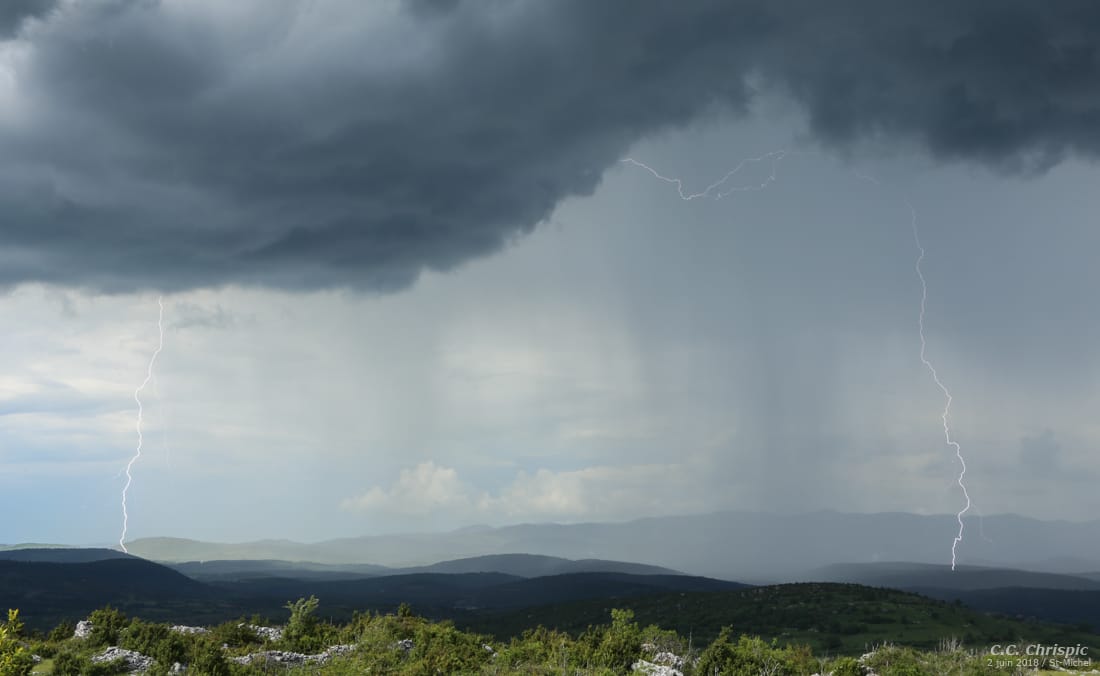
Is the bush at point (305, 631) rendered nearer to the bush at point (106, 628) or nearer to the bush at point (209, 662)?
the bush at point (209, 662)

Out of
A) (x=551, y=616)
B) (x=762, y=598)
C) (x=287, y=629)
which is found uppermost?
(x=287, y=629)

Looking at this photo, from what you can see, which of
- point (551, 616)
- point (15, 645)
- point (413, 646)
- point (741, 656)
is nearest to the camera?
point (15, 645)

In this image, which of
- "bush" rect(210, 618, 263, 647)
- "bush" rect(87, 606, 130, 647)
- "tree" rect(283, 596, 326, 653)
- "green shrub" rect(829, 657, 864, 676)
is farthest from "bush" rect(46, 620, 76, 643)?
"green shrub" rect(829, 657, 864, 676)

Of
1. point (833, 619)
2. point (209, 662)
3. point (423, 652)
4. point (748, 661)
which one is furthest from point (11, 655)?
point (833, 619)

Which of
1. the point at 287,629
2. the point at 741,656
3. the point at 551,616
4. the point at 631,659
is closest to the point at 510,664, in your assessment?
the point at 631,659

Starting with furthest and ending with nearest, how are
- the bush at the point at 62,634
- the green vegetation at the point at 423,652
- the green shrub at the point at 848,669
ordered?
the bush at the point at 62,634 < the green shrub at the point at 848,669 < the green vegetation at the point at 423,652

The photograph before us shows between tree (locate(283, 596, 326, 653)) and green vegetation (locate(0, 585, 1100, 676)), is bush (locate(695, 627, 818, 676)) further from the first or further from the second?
tree (locate(283, 596, 326, 653))

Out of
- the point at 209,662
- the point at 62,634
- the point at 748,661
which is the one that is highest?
the point at 748,661

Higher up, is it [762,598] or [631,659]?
[631,659]

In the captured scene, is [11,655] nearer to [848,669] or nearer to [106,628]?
[106,628]

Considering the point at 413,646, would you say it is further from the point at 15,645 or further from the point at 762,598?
the point at 762,598

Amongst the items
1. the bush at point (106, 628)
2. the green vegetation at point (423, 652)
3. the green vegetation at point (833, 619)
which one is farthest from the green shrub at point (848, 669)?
the bush at point (106, 628)
